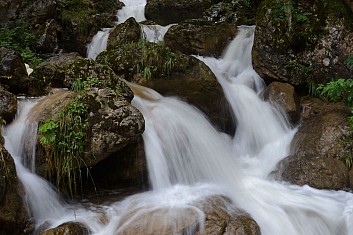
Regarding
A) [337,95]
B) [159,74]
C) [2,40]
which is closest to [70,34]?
[2,40]

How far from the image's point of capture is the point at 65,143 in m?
4.80

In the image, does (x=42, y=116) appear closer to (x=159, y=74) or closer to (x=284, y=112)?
(x=159, y=74)

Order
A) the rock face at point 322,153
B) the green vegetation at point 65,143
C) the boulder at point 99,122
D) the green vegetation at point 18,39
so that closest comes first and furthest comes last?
1. the green vegetation at point 65,143
2. the boulder at point 99,122
3. the rock face at point 322,153
4. the green vegetation at point 18,39

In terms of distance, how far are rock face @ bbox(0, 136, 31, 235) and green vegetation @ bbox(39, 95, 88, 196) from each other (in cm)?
51

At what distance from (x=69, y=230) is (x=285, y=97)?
5.04 meters

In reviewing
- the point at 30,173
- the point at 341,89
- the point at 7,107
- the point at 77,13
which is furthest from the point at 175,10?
the point at 30,173

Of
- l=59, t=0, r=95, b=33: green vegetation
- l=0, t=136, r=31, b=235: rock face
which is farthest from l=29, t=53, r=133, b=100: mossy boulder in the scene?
l=59, t=0, r=95, b=33: green vegetation

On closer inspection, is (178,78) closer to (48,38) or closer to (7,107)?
(7,107)

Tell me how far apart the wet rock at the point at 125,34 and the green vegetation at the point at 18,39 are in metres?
1.89

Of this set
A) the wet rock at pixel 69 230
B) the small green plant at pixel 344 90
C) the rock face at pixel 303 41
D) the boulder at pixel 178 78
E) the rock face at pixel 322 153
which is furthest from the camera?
the rock face at pixel 303 41

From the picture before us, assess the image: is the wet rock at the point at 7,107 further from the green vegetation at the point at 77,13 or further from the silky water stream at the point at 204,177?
the green vegetation at the point at 77,13

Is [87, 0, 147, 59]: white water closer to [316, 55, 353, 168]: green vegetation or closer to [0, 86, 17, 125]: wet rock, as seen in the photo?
[0, 86, 17, 125]: wet rock

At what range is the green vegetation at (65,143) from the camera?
4.79m

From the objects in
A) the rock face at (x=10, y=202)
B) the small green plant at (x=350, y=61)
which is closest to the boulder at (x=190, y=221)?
the rock face at (x=10, y=202)
